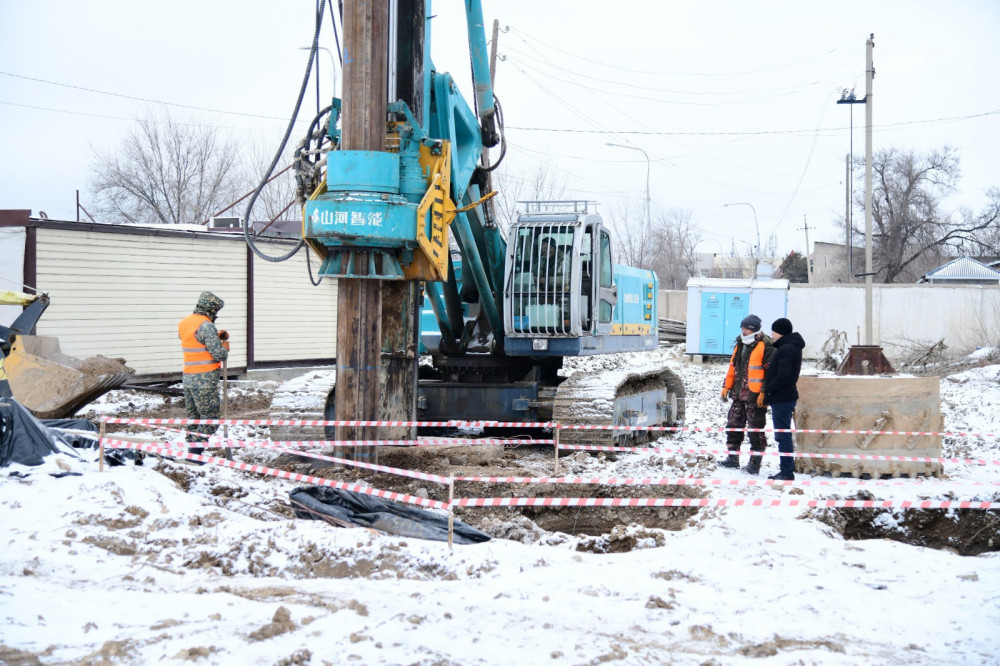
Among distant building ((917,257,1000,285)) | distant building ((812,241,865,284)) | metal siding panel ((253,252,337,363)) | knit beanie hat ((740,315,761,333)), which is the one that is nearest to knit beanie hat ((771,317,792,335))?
knit beanie hat ((740,315,761,333))

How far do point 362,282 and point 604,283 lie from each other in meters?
3.84

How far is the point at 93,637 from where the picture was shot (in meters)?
Answer: 4.34

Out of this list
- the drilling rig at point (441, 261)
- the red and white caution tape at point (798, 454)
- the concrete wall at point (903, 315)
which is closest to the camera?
the drilling rig at point (441, 261)

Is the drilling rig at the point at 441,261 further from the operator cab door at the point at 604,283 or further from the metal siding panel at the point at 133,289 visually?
the metal siding panel at the point at 133,289

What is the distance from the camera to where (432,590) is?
5.30 metres

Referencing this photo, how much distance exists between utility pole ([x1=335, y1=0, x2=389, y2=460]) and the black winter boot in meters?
4.09

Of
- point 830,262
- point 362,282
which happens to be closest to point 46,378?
point 362,282

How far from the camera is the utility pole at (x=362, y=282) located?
7.71m

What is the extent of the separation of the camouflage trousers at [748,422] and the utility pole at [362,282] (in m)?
4.11

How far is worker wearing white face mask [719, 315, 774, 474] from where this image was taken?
956 centimetres

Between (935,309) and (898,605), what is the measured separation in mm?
25720

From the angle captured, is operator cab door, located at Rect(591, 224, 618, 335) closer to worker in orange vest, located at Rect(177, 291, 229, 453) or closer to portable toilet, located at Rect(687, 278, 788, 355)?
worker in orange vest, located at Rect(177, 291, 229, 453)

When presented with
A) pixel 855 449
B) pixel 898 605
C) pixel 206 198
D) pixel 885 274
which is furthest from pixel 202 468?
pixel 885 274

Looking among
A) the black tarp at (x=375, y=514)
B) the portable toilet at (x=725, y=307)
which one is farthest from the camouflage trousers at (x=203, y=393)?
the portable toilet at (x=725, y=307)
